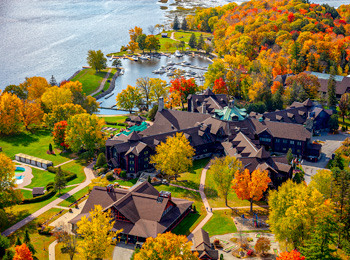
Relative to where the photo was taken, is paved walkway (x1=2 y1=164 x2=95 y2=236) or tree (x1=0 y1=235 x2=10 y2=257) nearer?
tree (x1=0 y1=235 x2=10 y2=257)

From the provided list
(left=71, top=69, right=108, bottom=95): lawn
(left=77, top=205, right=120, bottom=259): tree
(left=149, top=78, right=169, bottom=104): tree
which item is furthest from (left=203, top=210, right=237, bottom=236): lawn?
(left=71, top=69, right=108, bottom=95): lawn

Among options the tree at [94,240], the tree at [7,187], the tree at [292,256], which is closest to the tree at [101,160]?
the tree at [7,187]

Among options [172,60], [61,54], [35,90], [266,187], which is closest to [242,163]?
[266,187]

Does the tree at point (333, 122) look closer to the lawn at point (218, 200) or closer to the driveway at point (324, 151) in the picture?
the driveway at point (324, 151)

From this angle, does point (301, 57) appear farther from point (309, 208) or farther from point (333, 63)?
point (309, 208)

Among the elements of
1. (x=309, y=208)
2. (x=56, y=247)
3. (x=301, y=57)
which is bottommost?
(x=56, y=247)

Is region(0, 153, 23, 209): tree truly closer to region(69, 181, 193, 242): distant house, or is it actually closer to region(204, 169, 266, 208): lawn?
region(69, 181, 193, 242): distant house
